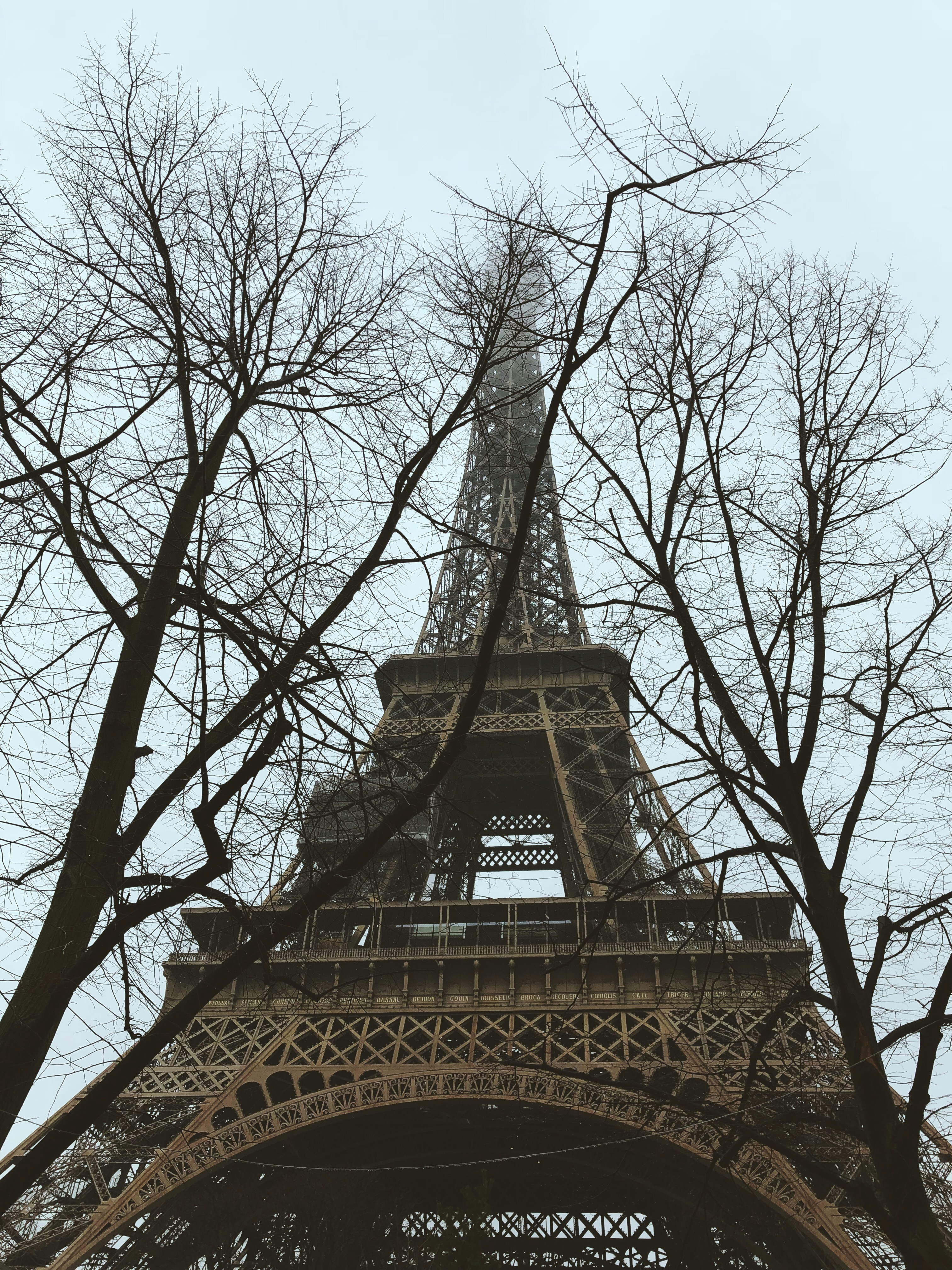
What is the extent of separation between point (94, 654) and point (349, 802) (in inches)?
63.7

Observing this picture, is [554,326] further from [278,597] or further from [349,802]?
[349,802]

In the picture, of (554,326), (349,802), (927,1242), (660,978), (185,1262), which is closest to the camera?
(927,1242)

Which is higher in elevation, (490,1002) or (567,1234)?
(490,1002)

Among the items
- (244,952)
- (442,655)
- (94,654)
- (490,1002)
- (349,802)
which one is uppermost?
(490,1002)

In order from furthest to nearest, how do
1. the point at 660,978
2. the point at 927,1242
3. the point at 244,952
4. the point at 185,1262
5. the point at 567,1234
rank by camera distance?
the point at 567,1234 < the point at 660,978 < the point at 185,1262 < the point at 927,1242 < the point at 244,952

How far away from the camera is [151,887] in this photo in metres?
4.52

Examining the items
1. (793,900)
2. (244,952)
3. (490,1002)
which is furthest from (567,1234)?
(244,952)

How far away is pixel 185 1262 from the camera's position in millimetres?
19000

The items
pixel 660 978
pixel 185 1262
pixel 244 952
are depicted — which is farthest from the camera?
pixel 660 978

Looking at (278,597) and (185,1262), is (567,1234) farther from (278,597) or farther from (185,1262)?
(278,597)

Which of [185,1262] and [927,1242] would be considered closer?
[927,1242]

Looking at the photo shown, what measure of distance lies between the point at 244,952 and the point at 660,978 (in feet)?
59.9

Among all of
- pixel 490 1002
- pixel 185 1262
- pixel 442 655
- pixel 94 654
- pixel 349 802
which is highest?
pixel 490 1002

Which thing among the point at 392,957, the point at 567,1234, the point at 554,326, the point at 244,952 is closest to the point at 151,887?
the point at 244,952
